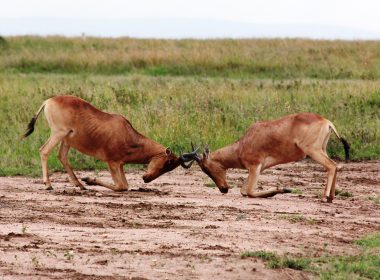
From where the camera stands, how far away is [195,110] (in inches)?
800

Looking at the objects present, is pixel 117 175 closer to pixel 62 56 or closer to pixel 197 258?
pixel 197 258

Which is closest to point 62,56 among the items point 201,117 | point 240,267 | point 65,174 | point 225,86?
point 225,86

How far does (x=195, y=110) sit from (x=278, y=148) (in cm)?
584

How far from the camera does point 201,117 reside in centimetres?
1966

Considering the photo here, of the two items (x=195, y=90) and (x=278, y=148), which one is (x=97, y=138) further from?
(x=195, y=90)

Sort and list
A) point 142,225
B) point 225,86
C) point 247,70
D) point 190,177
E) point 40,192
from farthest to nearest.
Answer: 1. point 247,70
2. point 225,86
3. point 190,177
4. point 40,192
5. point 142,225

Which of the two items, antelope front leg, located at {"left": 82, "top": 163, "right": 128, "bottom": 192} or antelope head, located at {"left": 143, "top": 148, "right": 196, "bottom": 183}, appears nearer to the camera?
antelope front leg, located at {"left": 82, "top": 163, "right": 128, "bottom": 192}

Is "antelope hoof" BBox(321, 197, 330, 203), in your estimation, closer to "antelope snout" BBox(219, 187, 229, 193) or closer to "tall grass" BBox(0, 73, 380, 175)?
"antelope snout" BBox(219, 187, 229, 193)

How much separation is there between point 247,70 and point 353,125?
1400 centimetres

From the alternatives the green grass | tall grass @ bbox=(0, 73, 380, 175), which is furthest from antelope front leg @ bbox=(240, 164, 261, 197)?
the green grass

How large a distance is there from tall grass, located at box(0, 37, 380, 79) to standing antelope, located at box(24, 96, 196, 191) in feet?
54.8

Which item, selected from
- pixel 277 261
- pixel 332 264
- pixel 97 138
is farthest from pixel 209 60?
pixel 277 261

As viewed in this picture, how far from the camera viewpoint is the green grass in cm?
915

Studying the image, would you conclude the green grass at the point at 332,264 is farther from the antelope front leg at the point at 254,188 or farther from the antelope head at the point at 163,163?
the antelope head at the point at 163,163
